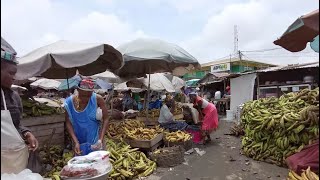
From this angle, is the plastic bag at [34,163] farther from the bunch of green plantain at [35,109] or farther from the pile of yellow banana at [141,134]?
the pile of yellow banana at [141,134]

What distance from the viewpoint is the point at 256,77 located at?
16250 millimetres

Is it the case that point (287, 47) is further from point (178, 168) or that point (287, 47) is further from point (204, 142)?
point (204, 142)

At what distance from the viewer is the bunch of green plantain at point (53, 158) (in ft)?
18.8

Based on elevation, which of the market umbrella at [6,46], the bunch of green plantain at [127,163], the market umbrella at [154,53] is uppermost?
the market umbrella at [154,53]

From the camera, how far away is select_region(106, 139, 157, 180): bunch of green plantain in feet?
18.5

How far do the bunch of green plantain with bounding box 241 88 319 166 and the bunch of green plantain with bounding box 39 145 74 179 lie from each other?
4.49 m

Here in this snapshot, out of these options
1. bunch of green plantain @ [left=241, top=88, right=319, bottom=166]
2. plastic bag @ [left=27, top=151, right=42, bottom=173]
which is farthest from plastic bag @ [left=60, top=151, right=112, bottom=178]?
bunch of green plantain @ [left=241, top=88, right=319, bottom=166]

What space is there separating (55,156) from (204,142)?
5.00 meters

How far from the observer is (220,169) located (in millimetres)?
6734

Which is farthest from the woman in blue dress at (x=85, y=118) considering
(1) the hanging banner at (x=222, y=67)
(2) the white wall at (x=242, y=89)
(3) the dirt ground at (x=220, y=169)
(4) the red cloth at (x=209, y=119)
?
(1) the hanging banner at (x=222, y=67)

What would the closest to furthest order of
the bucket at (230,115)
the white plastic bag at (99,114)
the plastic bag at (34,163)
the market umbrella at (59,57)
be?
1. the white plastic bag at (99,114)
2. the plastic bag at (34,163)
3. the market umbrella at (59,57)
4. the bucket at (230,115)

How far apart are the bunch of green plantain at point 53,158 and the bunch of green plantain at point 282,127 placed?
14.7 ft

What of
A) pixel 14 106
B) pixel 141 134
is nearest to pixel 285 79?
pixel 141 134

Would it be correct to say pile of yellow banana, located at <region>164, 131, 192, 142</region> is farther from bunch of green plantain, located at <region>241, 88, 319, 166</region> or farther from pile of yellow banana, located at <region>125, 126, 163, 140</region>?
bunch of green plantain, located at <region>241, 88, 319, 166</region>
